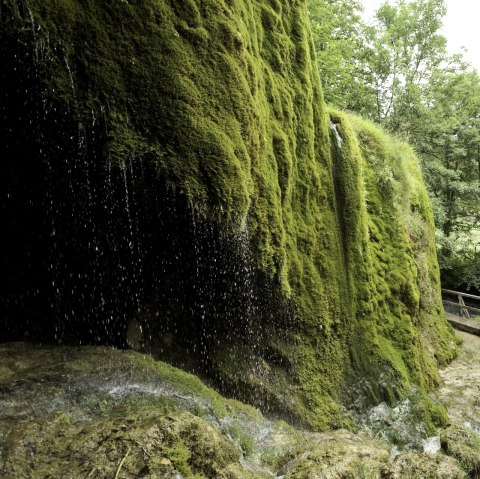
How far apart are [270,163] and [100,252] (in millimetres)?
2011

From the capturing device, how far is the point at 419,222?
8594mm

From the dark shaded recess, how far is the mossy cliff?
0.35 ft

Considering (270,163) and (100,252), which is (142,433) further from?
(270,163)

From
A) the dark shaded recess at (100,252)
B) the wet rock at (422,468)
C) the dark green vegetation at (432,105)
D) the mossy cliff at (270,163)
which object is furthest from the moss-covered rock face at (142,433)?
the dark green vegetation at (432,105)

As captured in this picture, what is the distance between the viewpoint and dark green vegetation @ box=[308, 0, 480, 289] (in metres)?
15.7

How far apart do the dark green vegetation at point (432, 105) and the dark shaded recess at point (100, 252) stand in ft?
40.9

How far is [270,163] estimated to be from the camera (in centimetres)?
444

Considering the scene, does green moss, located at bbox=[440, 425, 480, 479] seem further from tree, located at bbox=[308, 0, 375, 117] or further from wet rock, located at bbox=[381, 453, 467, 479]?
tree, located at bbox=[308, 0, 375, 117]

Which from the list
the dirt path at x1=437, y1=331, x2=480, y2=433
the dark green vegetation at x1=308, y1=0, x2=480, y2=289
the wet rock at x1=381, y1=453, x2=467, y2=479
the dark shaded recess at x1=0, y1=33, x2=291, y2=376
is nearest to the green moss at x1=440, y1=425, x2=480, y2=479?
the wet rock at x1=381, y1=453, x2=467, y2=479

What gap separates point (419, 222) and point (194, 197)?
22.0 ft

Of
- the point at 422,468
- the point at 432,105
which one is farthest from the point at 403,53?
the point at 422,468

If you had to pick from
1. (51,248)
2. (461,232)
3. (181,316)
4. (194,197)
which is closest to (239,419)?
(181,316)

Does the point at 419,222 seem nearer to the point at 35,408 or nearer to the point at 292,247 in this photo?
the point at 292,247

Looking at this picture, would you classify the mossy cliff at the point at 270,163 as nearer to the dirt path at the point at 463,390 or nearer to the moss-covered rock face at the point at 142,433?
the dirt path at the point at 463,390
